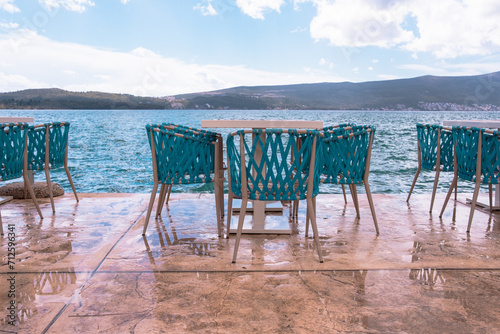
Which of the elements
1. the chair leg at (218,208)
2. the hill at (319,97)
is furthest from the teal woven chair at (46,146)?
the hill at (319,97)

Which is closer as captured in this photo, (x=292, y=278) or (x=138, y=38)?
(x=292, y=278)

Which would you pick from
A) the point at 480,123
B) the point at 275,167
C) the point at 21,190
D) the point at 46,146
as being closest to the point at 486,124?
the point at 480,123

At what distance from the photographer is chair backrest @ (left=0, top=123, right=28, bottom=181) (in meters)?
2.99

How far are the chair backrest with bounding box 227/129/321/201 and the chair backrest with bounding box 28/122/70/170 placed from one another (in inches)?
82.6

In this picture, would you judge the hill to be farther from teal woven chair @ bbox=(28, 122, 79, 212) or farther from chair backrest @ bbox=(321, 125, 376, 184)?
chair backrest @ bbox=(321, 125, 376, 184)

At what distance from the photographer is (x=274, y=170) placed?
2.37 m

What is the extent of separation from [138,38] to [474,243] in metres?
64.7

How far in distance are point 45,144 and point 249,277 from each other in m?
2.49

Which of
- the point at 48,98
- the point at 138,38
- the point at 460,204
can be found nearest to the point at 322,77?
the point at 138,38

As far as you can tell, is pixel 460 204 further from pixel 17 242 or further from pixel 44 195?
pixel 44 195

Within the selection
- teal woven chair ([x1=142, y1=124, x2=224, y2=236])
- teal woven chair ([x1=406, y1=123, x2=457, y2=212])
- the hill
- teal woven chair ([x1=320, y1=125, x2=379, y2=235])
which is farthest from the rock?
the hill

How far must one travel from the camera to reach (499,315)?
1729 millimetres

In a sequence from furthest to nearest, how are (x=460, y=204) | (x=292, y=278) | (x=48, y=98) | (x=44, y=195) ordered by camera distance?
1. (x=48, y=98)
2. (x=44, y=195)
3. (x=460, y=204)
4. (x=292, y=278)

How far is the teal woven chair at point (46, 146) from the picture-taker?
3.51 metres
